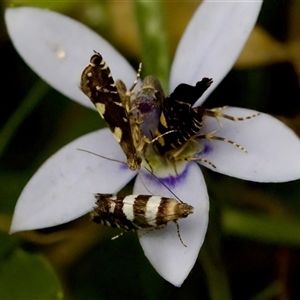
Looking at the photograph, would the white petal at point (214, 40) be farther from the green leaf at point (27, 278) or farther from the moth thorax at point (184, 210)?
the green leaf at point (27, 278)

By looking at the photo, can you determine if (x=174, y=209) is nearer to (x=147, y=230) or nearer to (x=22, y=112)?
(x=147, y=230)

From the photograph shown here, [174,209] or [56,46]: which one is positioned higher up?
[56,46]

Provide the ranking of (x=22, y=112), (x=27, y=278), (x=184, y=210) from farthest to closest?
(x=22, y=112) → (x=27, y=278) → (x=184, y=210)

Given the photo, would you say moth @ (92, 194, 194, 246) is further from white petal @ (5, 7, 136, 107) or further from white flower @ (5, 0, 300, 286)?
white petal @ (5, 7, 136, 107)

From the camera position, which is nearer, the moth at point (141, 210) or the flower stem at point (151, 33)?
the moth at point (141, 210)

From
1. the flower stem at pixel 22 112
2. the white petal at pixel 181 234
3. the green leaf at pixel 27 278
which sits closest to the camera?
the white petal at pixel 181 234

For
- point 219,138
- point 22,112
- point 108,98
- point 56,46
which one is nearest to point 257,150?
point 219,138

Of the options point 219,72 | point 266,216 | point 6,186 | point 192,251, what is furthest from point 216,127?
point 6,186

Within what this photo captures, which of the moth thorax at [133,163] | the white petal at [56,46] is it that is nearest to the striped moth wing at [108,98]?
the moth thorax at [133,163]
